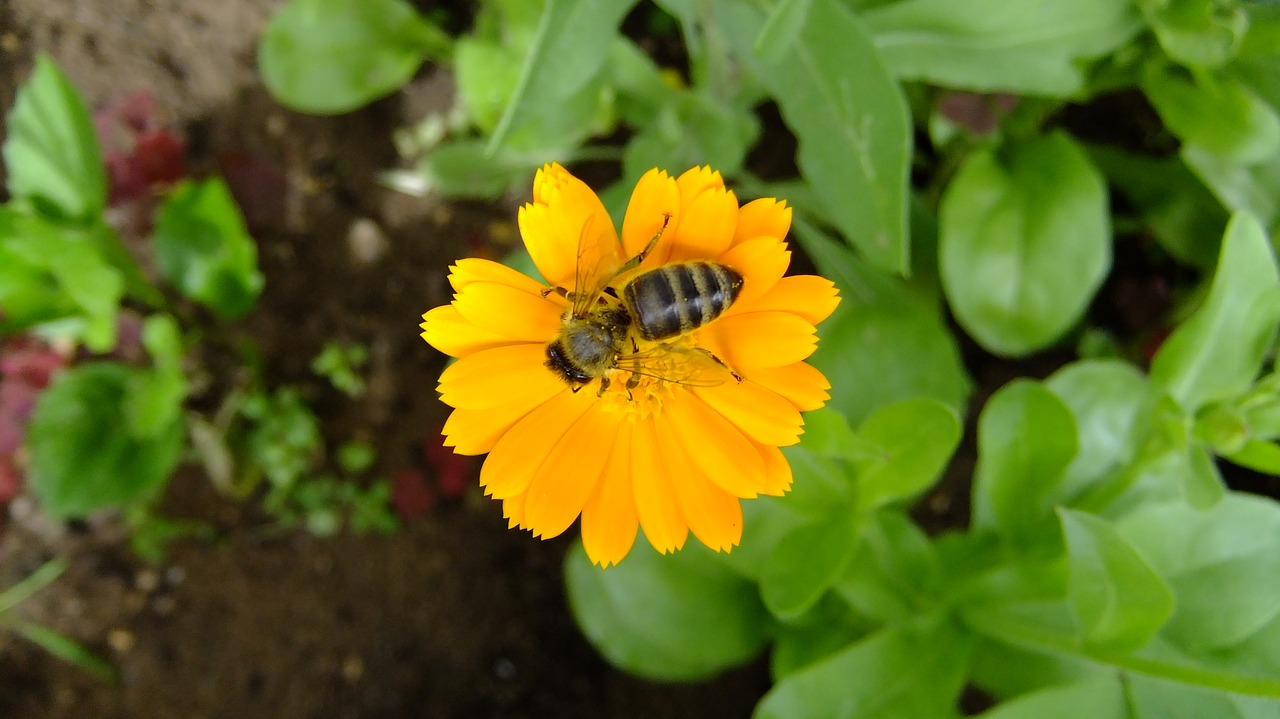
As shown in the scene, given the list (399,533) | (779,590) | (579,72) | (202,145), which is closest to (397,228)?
(202,145)

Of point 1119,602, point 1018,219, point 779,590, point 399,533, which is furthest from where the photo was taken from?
point 399,533

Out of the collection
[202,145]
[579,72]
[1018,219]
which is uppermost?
[579,72]

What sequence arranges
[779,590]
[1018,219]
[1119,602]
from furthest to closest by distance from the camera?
[1018,219] < [779,590] < [1119,602]

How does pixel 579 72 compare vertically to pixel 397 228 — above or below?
above

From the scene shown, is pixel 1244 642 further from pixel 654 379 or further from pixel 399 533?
pixel 399 533

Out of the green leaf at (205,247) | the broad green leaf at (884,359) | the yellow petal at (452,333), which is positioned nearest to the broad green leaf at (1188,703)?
the broad green leaf at (884,359)

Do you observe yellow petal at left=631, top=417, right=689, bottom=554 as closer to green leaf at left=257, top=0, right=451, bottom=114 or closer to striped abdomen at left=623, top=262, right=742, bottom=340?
striped abdomen at left=623, top=262, right=742, bottom=340

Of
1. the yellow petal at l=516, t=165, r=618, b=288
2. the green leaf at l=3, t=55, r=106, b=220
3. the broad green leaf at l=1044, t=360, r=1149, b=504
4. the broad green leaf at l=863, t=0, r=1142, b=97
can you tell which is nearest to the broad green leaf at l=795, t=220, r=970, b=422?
the broad green leaf at l=1044, t=360, r=1149, b=504
